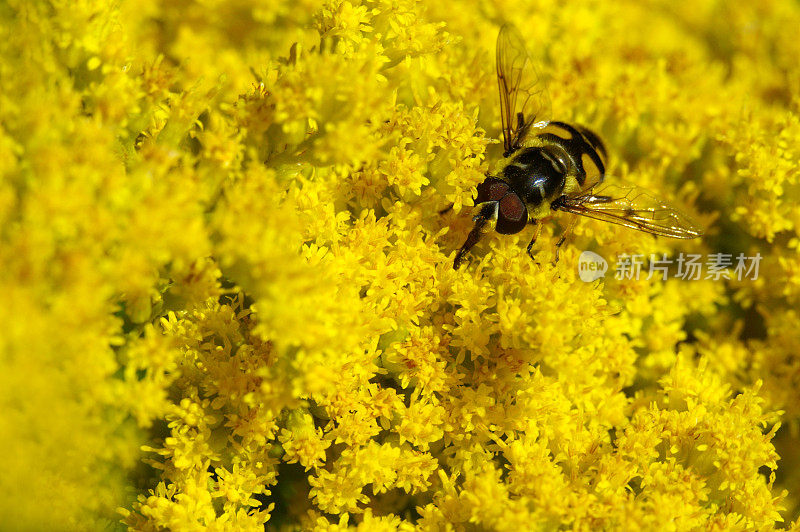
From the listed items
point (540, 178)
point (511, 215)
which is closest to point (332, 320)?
point (511, 215)

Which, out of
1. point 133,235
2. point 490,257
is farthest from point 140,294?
point 490,257

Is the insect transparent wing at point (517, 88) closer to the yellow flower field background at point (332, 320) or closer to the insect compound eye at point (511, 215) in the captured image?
the yellow flower field background at point (332, 320)

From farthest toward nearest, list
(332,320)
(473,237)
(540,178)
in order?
1. (540,178)
2. (473,237)
3. (332,320)

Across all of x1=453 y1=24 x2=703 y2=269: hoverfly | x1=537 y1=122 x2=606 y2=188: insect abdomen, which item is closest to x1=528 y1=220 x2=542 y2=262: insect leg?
x1=453 y1=24 x2=703 y2=269: hoverfly

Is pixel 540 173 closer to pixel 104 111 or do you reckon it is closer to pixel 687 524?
pixel 687 524

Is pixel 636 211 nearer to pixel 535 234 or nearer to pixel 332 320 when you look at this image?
pixel 535 234

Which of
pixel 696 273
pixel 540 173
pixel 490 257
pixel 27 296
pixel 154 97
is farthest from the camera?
pixel 696 273

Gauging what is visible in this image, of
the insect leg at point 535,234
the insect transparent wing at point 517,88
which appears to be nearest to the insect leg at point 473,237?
the insect leg at point 535,234
